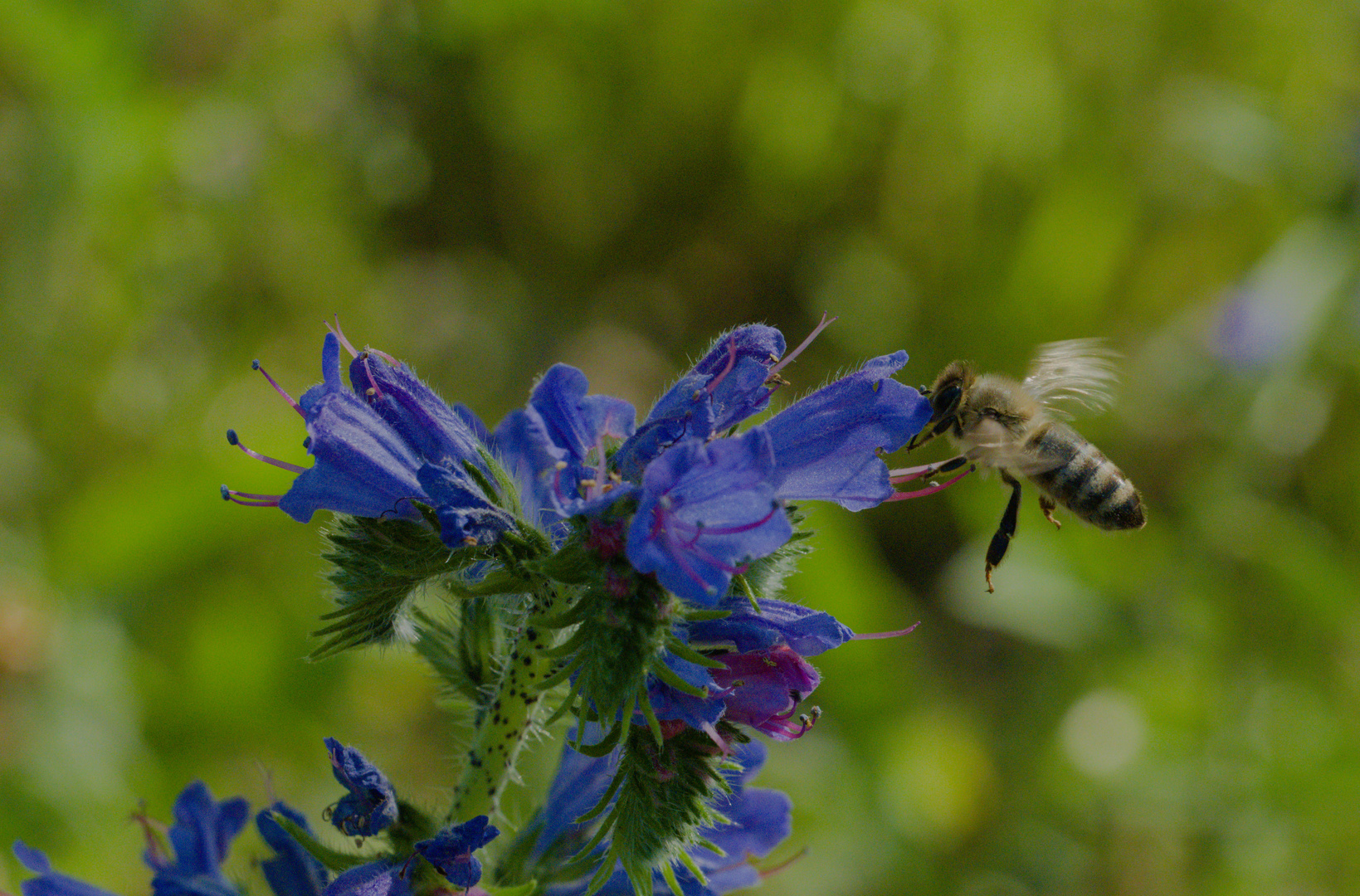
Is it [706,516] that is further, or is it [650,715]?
[706,516]

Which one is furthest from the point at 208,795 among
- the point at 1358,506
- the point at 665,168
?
the point at 1358,506

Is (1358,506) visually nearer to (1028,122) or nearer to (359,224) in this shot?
(1028,122)

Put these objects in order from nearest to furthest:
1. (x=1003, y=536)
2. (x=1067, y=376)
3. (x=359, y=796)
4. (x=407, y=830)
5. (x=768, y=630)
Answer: (x=768, y=630), (x=359, y=796), (x=407, y=830), (x=1003, y=536), (x=1067, y=376)

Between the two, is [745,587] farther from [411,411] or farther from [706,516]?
[411,411]

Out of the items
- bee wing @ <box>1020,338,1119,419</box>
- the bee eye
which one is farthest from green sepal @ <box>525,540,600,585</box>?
bee wing @ <box>1020,338,1119,419</box>

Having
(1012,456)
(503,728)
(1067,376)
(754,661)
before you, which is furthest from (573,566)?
(1067,376)

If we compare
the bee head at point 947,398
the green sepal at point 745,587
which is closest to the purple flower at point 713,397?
the green sepal at point 745,587
